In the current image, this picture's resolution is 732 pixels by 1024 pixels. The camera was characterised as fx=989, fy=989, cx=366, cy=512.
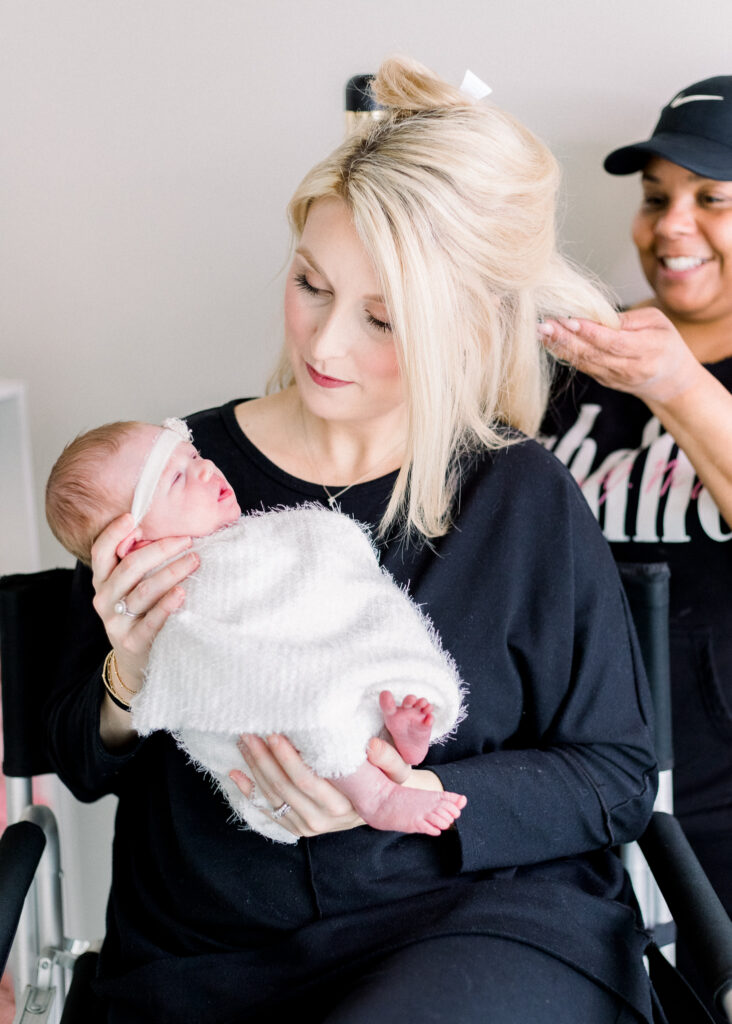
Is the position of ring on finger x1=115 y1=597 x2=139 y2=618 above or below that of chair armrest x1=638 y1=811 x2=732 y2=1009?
above

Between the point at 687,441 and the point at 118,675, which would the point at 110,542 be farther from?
the point at 687,441

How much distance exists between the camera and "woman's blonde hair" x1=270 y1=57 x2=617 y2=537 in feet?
3.85

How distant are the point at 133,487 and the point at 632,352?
2.42 ft

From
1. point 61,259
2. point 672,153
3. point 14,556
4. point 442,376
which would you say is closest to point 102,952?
point 14,556

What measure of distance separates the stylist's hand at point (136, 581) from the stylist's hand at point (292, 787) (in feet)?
0.55

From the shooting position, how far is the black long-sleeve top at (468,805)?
3.75 ft

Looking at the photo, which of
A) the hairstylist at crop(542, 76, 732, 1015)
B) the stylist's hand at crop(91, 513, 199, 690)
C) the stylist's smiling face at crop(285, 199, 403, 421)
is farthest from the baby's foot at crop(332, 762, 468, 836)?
the hairstylist at crop(542, 76, 732, 1015)

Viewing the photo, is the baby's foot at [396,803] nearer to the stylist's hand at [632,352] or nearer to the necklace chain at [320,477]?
the necklace chain at [320,477]

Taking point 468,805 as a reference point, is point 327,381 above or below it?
above

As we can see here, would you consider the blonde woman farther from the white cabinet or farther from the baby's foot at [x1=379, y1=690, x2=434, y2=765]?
the white cabinet

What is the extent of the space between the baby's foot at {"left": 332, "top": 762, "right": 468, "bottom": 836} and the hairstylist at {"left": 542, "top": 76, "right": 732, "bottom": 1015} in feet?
2.37

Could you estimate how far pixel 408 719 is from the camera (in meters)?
0.98

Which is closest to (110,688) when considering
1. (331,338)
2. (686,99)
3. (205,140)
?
(331,338)

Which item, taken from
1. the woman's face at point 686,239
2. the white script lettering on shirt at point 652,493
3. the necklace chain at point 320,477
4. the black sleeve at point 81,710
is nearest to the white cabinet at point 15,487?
the black sleeve at point 81,710
